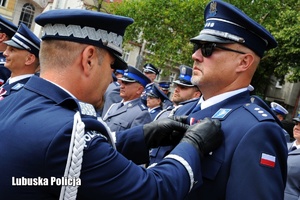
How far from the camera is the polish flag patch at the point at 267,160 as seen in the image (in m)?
2.15

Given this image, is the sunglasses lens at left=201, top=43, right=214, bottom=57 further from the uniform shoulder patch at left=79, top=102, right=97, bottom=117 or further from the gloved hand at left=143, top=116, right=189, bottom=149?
the uniform shoulder patch at left=79, top=102, right=97, bottom=117

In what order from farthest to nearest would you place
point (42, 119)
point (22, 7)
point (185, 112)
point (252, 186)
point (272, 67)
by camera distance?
point (22, 7) < point (272, 67) < point (185, 112) < point (252, 186) < point (42, 119)

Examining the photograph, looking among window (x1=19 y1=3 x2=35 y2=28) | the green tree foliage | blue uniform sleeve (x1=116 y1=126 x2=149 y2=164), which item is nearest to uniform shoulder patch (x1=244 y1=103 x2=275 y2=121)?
blue uniform sleeve (x1=116 y1=126 x2=149 y2=164)

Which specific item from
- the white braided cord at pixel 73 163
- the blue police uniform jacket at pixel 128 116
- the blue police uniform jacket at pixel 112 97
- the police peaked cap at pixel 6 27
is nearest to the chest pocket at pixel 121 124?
the blue police uniform jacket at pixel 128 116

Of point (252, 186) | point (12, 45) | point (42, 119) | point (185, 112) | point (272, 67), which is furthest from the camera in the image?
point (272, 67)

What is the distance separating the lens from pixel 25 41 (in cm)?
511

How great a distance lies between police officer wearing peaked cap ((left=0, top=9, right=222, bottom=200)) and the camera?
5.51ft

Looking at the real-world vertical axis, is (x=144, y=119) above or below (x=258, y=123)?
below

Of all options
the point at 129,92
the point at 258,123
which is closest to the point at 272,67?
the point at 129,92

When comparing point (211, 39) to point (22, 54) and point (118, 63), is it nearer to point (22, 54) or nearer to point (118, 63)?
point (118, 63)

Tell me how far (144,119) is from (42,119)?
13.4 feet

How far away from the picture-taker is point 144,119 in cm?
579

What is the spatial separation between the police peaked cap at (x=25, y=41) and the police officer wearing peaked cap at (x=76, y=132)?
3120 mm

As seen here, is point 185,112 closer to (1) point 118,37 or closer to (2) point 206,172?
(2) point 206,172
